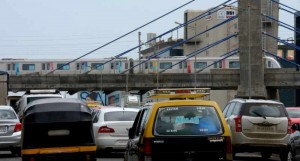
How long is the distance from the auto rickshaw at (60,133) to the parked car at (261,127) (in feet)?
20.2

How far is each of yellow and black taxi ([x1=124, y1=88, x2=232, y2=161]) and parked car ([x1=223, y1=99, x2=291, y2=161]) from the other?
303 inches

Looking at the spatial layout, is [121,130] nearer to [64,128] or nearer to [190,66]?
[64,128]

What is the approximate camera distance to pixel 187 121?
43.1 ft

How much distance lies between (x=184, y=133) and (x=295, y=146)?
202 inches

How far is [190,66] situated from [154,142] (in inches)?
2440

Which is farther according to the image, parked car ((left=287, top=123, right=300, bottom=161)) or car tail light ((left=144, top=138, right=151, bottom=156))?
parked car ((left=287, top=123, right=300, bottom=161))

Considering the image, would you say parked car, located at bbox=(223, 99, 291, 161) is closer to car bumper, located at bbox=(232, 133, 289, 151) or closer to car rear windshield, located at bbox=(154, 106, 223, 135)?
car bumper, located at bbox=(232, 133, 289, 151)

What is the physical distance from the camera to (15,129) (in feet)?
79.9

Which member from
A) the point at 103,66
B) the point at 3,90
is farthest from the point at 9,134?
the point at 103,66

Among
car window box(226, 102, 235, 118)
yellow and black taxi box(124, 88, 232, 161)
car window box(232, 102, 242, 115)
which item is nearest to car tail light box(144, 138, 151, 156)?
yellow and black taxi box(124, 88, 232, 161)

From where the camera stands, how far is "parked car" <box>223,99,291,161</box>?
68.0 feet

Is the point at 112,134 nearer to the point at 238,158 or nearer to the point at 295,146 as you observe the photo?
the point at 238,158

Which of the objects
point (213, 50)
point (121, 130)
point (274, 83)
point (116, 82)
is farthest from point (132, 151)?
point (213, 50)

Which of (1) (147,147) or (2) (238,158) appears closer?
(1) (147,147)
